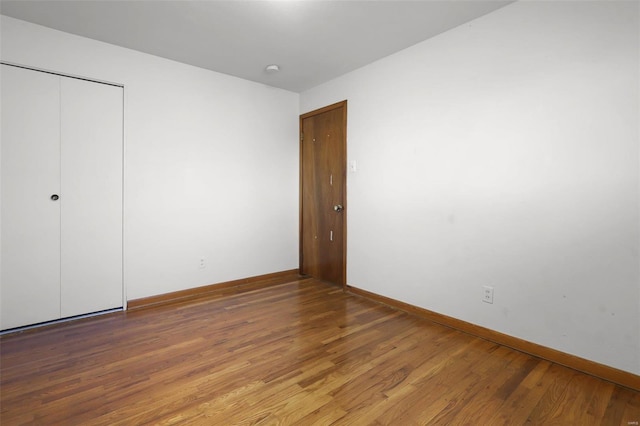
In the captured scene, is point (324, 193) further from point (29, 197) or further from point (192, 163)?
point (29, 197)

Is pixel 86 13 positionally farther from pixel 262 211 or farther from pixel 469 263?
pixel 469 263

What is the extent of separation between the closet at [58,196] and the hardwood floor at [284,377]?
302 millimetres

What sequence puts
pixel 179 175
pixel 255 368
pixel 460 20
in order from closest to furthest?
pixel 255 368 < pixel 460 20 < pixel 179 175

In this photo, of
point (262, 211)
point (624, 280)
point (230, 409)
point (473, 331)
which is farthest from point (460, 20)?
point (230, 409)

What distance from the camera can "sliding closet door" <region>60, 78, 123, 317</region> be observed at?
274 centimetres

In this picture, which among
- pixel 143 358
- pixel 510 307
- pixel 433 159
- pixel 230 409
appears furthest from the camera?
pixel 433 159

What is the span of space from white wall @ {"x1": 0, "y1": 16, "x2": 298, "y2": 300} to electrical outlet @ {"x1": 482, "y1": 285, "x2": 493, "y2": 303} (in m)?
2.53

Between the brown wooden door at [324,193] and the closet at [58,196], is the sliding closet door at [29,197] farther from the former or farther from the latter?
the brown wooden door at [324,193]

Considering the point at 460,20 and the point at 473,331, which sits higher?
the point at 460,20

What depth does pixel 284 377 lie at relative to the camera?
188cm

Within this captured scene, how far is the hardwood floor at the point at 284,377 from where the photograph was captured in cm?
157

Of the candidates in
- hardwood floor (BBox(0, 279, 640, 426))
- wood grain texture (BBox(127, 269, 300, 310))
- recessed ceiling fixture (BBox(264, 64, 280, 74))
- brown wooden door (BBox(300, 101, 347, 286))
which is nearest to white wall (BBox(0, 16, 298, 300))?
wood grain texture (BBox(127, 269, 300, 310))

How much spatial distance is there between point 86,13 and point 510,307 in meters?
3.93

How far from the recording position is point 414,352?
7.22 feet
